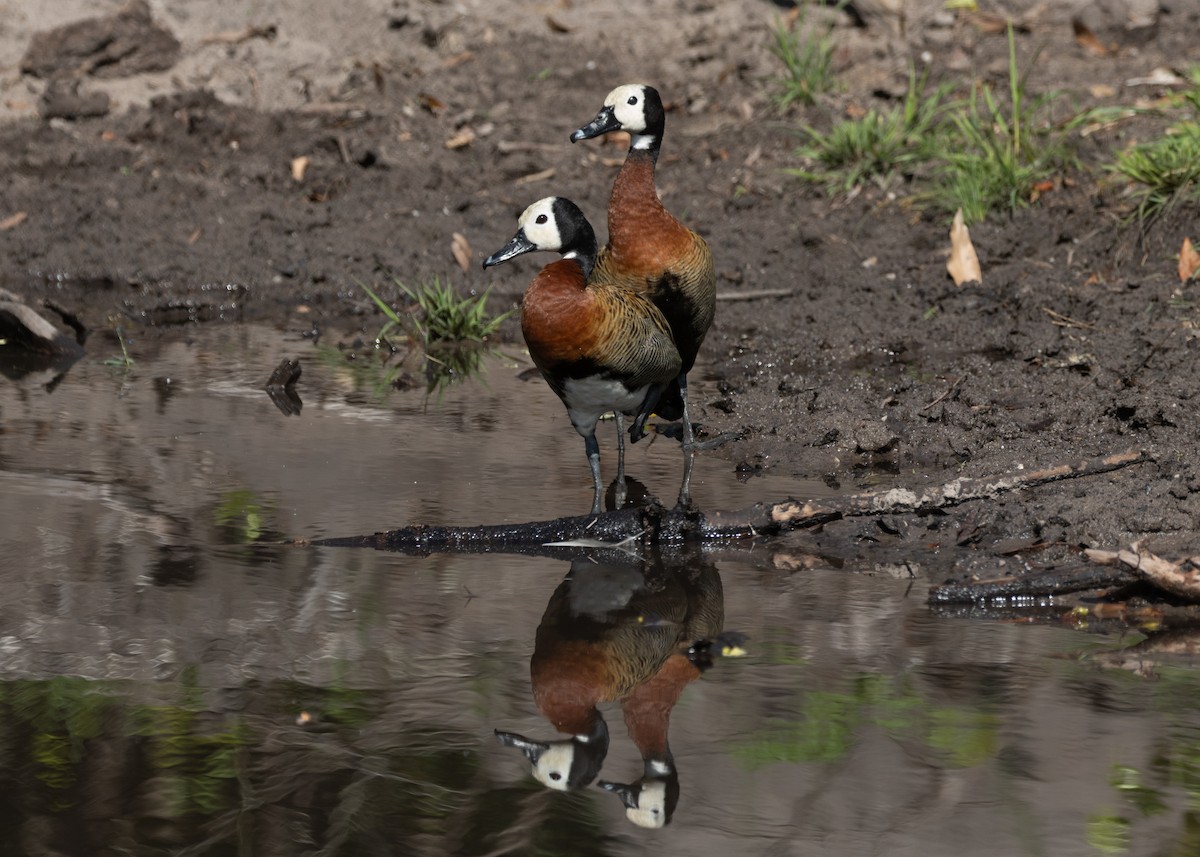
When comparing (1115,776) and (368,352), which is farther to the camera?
(368,352)

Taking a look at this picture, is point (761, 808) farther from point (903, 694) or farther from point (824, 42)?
point (824, 42)

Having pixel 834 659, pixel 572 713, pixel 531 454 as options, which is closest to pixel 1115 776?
pixel 834 659

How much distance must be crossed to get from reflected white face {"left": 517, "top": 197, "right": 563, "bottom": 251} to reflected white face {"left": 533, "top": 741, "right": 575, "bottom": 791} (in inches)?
83.6

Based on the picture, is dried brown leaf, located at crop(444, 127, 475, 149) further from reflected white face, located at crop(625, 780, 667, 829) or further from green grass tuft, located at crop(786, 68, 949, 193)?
reflected white face, located at crop(625, 780, 667, 829)

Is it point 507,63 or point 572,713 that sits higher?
point 507,63

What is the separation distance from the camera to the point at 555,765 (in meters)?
3.65

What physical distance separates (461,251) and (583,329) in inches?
180

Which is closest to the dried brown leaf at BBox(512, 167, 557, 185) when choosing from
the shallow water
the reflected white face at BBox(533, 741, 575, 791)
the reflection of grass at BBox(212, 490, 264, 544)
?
the shallow water

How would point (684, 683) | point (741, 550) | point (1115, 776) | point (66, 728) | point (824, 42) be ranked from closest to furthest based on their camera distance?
1. point (1115, 776)
2. point (66, 728)
3. point (684, 683)
4. point (741, 550)
5. point (824, 42)

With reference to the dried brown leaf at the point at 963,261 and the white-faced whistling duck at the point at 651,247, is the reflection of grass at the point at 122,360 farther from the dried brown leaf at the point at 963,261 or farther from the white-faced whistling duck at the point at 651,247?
the dried brown leaf at the point at 963,261

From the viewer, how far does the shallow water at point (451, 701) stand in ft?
11.0

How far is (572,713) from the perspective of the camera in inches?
155

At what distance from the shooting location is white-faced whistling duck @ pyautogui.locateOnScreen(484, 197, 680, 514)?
205 inches

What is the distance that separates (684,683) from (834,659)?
43 centimetres
